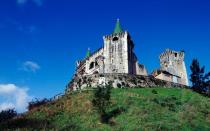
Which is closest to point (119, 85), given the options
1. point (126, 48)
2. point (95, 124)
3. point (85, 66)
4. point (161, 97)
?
point (161, 97)

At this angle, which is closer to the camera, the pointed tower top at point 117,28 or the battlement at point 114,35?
the battlement at point 114,35

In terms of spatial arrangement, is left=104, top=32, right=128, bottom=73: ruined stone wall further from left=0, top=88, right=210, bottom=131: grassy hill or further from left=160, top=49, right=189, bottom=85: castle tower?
left=0, top=88, right=210, bottom=131: grassy hill

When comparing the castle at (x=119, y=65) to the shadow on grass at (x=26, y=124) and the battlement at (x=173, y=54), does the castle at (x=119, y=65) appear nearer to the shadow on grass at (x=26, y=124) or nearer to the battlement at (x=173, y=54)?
the battlement at (x=173, y=54)

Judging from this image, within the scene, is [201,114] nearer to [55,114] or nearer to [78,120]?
[78,120]

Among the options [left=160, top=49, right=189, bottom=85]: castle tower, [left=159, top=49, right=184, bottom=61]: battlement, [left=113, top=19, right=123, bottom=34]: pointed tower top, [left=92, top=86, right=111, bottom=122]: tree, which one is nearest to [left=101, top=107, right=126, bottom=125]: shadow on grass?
[left=92, top=86, right=111, bottom=122]: tree

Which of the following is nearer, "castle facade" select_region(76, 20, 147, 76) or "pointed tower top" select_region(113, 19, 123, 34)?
"castle facade" select_region(76, 20, 147, 76)

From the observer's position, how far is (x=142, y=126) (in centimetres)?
3903

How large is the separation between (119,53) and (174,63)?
22.8m

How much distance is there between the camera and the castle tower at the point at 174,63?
95.9 metres

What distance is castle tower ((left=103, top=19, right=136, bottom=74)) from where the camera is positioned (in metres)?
80.6

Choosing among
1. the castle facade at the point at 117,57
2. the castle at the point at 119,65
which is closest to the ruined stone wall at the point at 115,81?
the castle at the point at 119,65

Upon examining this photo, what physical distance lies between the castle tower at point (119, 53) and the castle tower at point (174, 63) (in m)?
15.6

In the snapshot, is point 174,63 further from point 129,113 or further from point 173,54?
point 129,113

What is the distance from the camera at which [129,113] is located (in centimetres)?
4531
